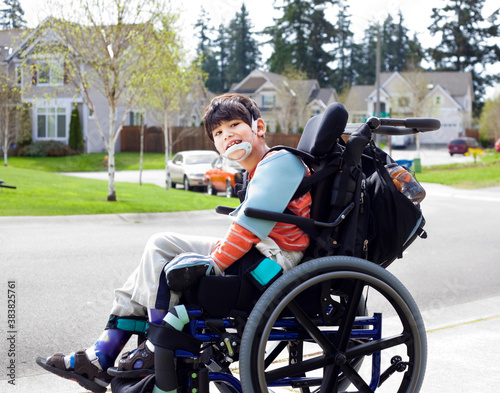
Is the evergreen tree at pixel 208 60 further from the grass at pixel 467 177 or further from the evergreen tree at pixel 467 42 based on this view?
the grass at pixel 467 177

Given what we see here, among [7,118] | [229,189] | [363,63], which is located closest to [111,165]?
[229,189]

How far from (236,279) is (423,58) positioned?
87.2 metres

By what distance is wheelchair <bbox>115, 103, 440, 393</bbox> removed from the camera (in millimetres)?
2684

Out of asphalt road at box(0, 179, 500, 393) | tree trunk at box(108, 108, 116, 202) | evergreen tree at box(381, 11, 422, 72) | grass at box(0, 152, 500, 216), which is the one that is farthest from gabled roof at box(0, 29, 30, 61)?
evergreen tree at box(381, 11, 422, 72)

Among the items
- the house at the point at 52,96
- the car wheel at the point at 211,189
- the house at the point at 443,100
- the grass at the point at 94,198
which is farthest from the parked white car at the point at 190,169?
the house at the point at 443,100

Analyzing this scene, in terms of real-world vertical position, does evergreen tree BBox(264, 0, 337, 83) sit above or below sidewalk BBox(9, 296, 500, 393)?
above

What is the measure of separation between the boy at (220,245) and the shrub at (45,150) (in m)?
41.5

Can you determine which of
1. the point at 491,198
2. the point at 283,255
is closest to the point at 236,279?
the point at 283,255

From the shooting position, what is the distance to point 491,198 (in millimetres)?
19594

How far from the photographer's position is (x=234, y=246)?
2848 mm

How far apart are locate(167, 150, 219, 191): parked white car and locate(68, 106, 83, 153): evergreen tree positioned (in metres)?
20.8

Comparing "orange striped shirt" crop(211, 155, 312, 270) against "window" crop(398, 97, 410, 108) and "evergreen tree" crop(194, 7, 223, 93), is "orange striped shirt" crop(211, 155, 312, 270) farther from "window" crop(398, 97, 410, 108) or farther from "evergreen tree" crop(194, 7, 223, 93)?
"evergreen tree" crop(194, 7, 223, 93)

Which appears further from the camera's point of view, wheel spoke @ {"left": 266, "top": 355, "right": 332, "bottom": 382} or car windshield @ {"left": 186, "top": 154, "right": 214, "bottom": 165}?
car windshield @ {"left": 186, "top": 154, "right": 214, "bottom": 165}

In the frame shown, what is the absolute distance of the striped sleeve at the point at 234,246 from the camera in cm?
284
